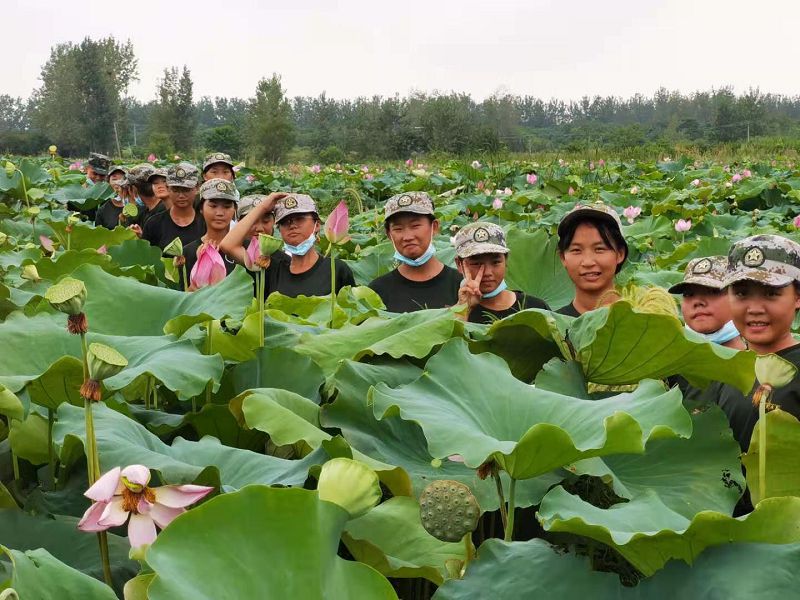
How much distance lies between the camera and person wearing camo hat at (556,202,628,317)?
2.73 m

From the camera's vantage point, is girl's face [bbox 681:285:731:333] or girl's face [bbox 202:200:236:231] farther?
girl's face [bbox 202:200:236:231]

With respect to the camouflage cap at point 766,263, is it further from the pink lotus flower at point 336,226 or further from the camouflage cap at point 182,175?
the camouflage cap at point 182,175

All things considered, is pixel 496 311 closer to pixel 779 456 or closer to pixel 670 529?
pixel 779 456

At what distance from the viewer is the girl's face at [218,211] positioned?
411cm

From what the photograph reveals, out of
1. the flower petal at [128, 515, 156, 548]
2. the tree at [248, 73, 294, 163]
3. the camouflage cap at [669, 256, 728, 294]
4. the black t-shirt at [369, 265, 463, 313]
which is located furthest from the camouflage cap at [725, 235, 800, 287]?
the tree at [248, 73, 294, 163]

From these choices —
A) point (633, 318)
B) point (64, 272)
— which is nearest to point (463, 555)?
point (633, 318)

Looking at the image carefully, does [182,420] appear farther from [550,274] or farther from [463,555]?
[550,274]

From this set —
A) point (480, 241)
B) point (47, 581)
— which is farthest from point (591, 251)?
point (47, 581)

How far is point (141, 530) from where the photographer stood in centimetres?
88

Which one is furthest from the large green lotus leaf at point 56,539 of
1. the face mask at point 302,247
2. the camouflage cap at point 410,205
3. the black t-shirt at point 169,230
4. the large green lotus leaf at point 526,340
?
the black t-shirt at point 169,230

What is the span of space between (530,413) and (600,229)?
1.66 meters

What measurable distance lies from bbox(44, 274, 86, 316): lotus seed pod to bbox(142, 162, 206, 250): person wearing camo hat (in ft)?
13.5

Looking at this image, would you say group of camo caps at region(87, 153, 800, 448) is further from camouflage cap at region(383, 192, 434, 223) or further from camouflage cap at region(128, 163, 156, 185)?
camouflage cap at region(128, 163, 156, 185)

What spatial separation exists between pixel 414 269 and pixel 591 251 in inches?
39.1
